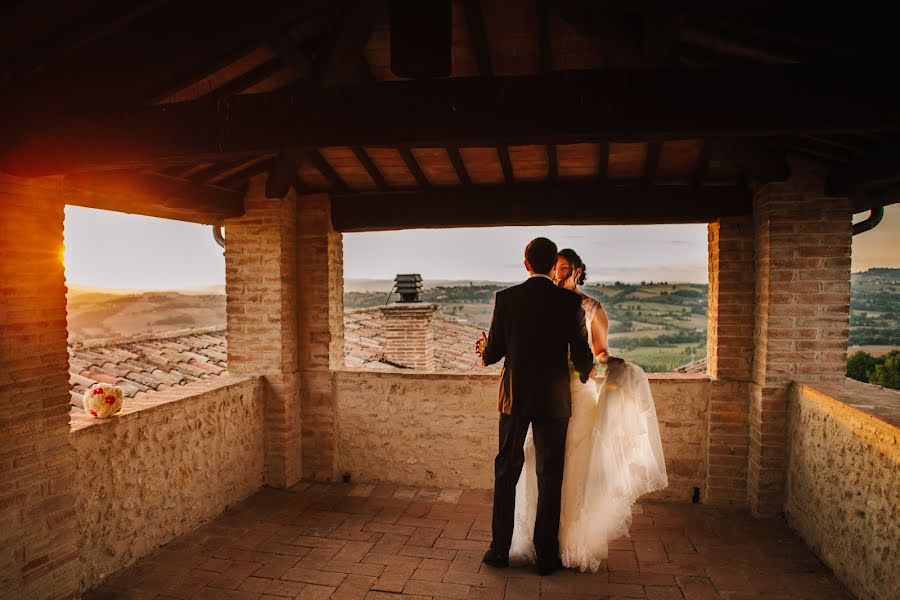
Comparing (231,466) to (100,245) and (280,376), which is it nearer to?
(280,376)

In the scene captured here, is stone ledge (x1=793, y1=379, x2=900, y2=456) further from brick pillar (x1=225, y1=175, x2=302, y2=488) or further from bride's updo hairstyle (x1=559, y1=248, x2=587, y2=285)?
brick pillar (x1=225, y1=175, x2=302, y2=488)

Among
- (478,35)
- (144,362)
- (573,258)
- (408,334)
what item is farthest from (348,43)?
(408,334)

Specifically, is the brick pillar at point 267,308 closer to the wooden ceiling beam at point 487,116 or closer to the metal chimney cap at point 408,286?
the wooden ceiling beam at point 487,116

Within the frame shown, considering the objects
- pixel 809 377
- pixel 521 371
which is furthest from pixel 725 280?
pixel 521 371

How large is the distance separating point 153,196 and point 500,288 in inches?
256

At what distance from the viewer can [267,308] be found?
18.9ft

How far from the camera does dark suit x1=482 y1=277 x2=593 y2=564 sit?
3820 mm

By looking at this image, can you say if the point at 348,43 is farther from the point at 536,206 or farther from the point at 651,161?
the point at 651,161

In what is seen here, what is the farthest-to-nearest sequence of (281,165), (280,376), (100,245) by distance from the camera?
Answer: (100,245), (280,376), (281,165)

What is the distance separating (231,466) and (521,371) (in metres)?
3.14

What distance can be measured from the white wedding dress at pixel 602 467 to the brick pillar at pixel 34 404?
10.2ft

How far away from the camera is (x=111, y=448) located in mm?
4008

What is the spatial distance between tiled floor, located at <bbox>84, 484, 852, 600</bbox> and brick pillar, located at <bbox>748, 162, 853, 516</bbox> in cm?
116

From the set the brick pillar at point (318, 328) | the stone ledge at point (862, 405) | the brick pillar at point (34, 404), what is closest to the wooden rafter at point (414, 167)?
the brick pillar at point (318, 328)
